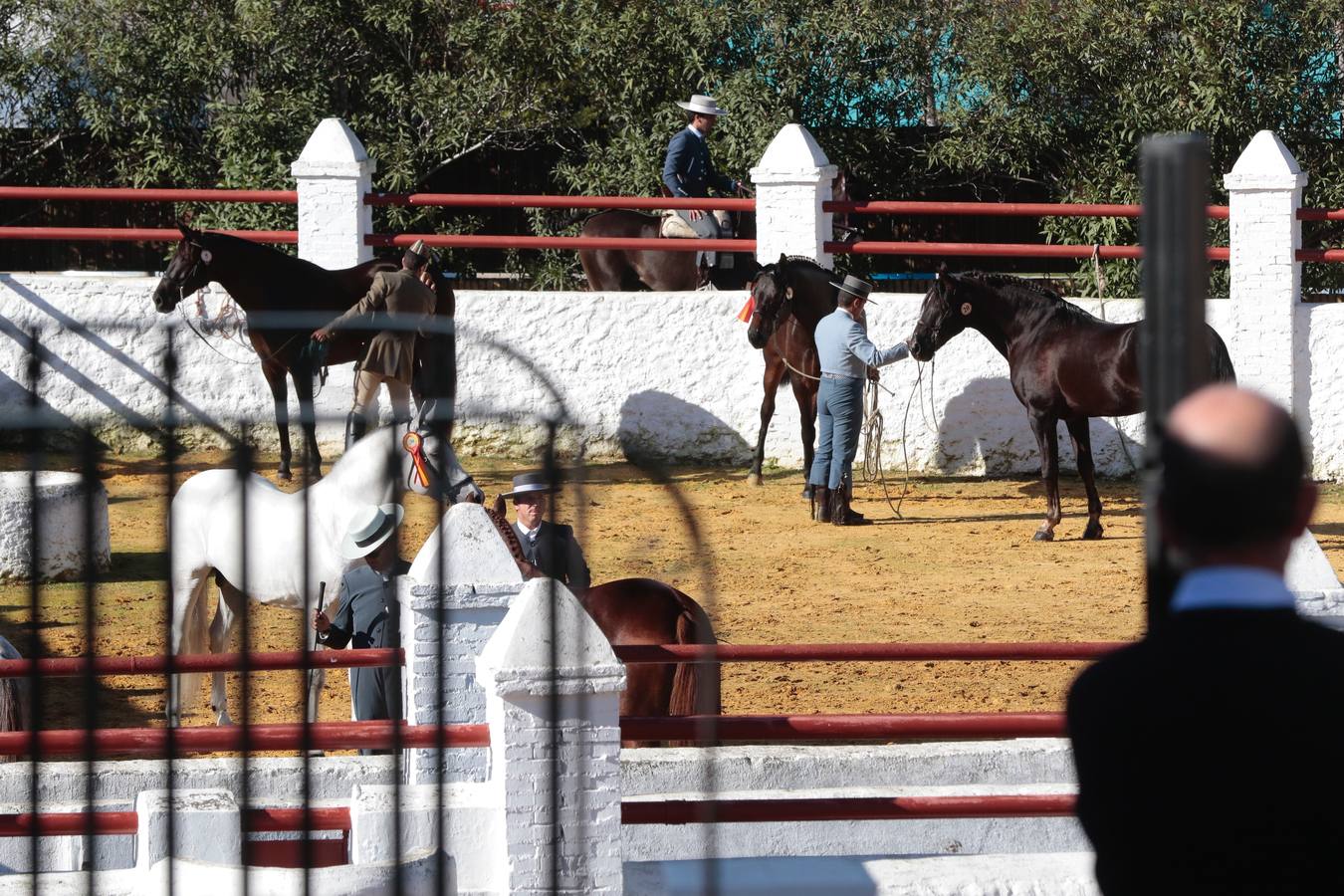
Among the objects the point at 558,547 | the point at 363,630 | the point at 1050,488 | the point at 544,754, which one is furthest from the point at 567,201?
the point at 558,547

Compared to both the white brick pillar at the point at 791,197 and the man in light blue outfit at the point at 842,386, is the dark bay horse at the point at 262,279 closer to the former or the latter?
the white brick pillar at the point at 791,197

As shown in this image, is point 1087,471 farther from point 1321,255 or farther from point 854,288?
point 1321,255

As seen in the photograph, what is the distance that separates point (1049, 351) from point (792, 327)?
6.32 feet

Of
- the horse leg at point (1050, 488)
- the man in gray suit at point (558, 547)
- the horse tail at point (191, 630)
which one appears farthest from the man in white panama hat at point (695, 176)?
the man in gray suit at point (558, 547)

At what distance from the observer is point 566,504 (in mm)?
3258

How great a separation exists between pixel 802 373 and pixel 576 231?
5.44 m

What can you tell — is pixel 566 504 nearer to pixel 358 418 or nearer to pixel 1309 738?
pixel 358 418

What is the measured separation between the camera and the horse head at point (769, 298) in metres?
13.3

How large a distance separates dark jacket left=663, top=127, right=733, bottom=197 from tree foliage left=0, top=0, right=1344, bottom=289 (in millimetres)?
2389

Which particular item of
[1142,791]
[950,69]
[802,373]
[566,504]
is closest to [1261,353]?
[802,373]

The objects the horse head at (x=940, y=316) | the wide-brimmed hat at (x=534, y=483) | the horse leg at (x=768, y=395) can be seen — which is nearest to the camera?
the wide-brimmed hat at (x=534, y=483)

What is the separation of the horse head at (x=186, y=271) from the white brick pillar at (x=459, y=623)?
8.08 metres

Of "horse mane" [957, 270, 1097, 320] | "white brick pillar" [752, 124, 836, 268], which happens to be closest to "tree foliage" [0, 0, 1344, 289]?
"white brick pillar" [752, 124, 836, 268]

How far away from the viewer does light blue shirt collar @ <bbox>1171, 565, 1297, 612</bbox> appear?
6.55ft
